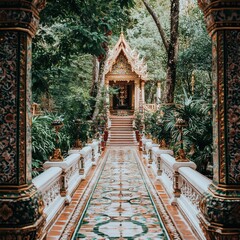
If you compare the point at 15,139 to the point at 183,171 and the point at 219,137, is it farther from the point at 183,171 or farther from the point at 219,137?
the point at 183,171

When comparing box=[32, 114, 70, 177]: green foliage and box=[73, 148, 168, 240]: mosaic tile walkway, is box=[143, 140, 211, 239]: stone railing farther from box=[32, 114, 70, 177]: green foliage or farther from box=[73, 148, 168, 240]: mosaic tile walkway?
box=[32, 114, 70, 177]: green foliage

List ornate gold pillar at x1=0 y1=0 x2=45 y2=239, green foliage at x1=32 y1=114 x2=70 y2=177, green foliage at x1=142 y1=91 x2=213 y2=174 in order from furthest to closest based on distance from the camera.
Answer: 1. green foliage at x1=32 y1=114 x2=70 y2=177
2. green foliage at x1=142 y1=91 x2=213 y2=174
3. ornate gold pillar at x1=0 y1=0 x2=45 y2=239

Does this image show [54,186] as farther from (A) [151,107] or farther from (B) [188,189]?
(A) [151,107]

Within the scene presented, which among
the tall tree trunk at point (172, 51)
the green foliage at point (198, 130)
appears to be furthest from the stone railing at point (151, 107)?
the green foliage at point (198, 130)

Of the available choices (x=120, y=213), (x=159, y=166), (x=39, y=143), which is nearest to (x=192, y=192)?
(x=120, y=213)

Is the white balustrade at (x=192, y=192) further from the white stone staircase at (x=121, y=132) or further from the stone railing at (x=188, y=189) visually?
the white stone staircase at (x=121, y=132)

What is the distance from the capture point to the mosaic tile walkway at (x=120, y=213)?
377 centimetres

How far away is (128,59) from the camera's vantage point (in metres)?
22.5

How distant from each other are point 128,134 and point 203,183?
1550 cm

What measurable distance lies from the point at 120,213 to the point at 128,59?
1868 centimetres

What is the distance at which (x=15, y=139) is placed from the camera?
2.68 m

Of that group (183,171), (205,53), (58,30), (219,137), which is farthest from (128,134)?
(219,137)

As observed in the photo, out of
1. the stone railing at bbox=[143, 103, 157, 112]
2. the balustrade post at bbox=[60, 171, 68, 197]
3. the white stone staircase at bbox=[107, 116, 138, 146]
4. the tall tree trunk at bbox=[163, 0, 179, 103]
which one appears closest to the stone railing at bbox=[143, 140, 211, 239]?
the balustrade post at bbox=[60, 171, 68, 197]

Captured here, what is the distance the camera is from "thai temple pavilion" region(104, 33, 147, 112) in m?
22.3
